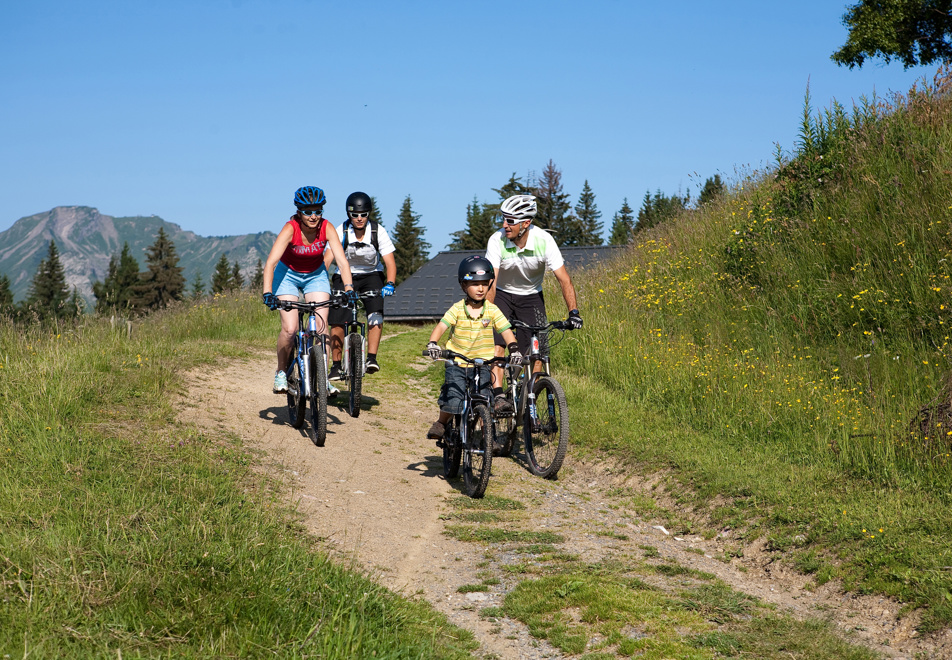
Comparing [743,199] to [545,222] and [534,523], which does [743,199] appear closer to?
[534,523]

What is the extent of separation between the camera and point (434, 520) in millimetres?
6266

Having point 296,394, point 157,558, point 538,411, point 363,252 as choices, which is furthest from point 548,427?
point 157,558

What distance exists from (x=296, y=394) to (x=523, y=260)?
107 inches

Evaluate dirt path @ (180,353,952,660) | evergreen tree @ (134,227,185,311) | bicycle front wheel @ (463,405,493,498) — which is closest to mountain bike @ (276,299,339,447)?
dirt path @ (180,353,952,660)

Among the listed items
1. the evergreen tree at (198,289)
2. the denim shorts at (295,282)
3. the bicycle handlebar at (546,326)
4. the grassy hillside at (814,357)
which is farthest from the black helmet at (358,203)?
the evergreen tree at (198,289)

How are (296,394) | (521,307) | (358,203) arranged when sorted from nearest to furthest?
(296,394) → (521,307) → (358,203)

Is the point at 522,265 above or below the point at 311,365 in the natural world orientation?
above

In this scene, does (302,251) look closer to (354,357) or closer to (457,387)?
(354,357)

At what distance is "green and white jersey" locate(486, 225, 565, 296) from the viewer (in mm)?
8211

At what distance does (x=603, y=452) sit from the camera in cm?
835

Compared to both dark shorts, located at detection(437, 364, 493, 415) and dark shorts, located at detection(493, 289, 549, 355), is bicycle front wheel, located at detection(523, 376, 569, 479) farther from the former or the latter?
dark shorts, located at detection(493, 289, 549, 355)

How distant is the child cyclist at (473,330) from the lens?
7.07 m

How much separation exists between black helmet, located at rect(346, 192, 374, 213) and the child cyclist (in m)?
2.74

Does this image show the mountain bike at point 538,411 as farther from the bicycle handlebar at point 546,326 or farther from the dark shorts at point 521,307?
the dark shorts at point 521,307
